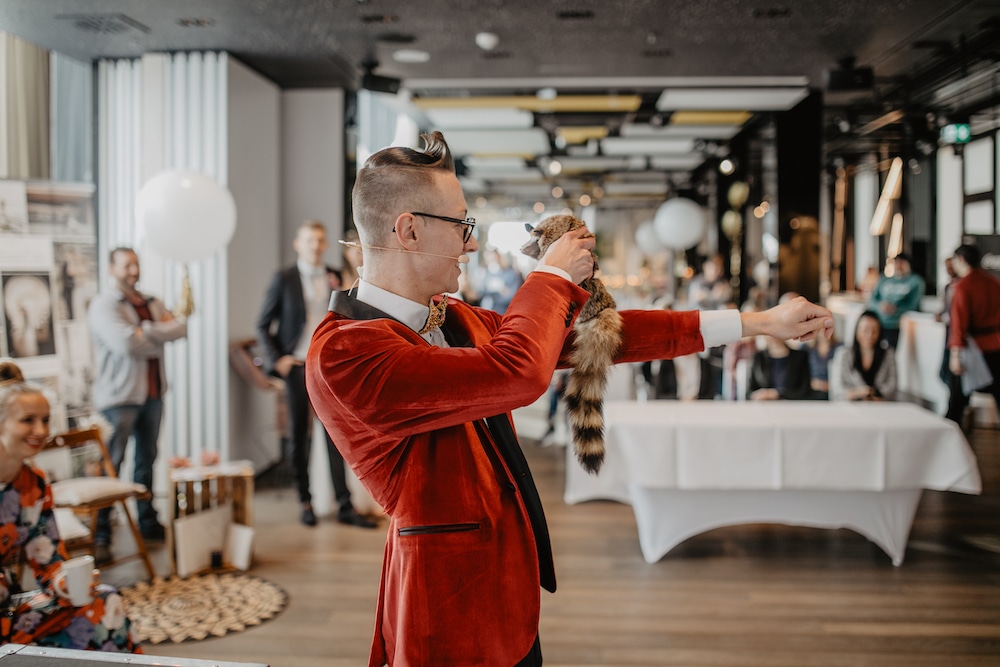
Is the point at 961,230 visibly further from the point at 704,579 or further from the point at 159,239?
the point at 159,239

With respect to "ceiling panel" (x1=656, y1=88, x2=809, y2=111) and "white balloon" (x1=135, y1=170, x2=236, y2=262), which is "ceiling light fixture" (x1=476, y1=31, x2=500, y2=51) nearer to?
"white balloon" (x1=135, y1=170, x2=236, y2=262)

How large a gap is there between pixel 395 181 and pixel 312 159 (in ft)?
18.5

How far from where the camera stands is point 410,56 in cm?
607

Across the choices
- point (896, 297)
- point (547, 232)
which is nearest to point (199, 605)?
point (547, 232)

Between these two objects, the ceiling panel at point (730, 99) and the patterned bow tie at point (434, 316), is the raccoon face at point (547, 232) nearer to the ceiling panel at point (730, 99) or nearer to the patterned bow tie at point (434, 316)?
the patterned bow tie at point (434, 316)

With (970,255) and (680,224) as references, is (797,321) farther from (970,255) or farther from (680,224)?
(680,224)

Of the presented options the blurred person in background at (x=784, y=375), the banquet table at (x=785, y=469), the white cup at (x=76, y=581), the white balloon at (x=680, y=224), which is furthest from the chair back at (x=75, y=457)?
the white balloon at (x=680, y=224)

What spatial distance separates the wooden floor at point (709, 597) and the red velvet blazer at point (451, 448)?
1931mm

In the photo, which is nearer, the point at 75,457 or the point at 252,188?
the point at 75,457

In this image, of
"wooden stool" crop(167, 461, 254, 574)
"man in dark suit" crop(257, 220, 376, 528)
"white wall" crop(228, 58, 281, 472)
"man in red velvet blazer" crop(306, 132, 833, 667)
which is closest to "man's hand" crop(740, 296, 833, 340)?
"man in red velvet blazer" crop(306, 132, 833, 667)

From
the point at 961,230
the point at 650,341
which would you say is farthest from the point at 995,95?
the point at 650,341

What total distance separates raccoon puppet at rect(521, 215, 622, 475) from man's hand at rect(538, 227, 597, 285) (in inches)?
3.9

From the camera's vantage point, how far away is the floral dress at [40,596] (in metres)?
2.26

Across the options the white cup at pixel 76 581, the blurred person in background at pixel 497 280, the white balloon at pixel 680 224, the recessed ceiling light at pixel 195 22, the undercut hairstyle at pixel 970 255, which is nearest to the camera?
the white cup at pixel 76 581
